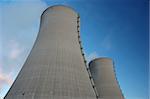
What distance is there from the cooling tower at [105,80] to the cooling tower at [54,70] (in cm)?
409

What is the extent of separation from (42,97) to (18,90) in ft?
3.01

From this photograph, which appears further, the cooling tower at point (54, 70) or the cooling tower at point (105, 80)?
the cooling tower at point (105, 80)

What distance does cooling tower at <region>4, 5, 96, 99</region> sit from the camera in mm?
5605

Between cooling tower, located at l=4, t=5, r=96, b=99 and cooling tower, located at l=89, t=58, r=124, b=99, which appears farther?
cooling tower, located at l=89, t=58, r=124, b=99

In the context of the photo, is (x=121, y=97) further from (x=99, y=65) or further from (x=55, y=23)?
(x=55, y=23)

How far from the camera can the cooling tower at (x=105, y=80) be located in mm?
10227

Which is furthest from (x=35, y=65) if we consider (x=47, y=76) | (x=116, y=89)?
(x=116, y=89)

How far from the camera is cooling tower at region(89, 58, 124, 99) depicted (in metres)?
10.2

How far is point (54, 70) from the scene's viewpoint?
19.6 feet

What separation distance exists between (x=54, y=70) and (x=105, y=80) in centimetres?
520

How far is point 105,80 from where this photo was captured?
1043 centimetres

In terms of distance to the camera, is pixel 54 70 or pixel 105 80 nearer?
pixel 54 70

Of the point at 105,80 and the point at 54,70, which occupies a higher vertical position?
the point at 54,70

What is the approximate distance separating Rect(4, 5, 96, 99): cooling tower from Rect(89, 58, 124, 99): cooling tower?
409 centimetres
